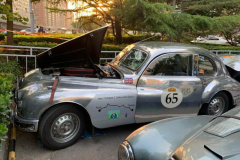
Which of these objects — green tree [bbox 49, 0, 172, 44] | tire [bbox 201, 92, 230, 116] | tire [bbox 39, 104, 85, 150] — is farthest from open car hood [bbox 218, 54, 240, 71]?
tire [bbox 39, 104, 85, 150]

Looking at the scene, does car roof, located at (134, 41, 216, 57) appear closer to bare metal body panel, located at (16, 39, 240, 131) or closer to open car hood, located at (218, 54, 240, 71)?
bare metal body panel, located at (16, 39, 240, 131)

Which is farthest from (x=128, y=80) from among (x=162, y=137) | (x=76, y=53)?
(x=162, y=137)

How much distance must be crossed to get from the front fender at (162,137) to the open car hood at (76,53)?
1.98 meters

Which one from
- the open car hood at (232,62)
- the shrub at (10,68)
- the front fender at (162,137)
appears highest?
the open car hood at (232,62)

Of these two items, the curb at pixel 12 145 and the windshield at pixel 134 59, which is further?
the windshield at pixel 134 59

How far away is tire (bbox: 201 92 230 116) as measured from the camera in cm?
421

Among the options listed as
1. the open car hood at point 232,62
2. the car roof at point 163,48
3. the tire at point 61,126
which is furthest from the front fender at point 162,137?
the open car hood at point 232,62

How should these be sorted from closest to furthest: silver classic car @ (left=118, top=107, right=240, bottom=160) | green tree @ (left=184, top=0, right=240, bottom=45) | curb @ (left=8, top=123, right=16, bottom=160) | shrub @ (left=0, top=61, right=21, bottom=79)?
silver classic car @ (left=118, top=107, right=240, bottom=160) → curb @ (left=8, top=123, right=16, bottom=160) → shrub @ (left=0, top=61, right=21, bottom=79) → green tree @ (left=184, top=0, right=240, bottom=45)

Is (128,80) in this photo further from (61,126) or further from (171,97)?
(61,126)

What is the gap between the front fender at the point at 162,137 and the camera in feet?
6.15

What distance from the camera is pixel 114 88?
3.35 m

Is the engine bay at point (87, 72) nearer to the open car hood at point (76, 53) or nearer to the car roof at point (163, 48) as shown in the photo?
the open car hood at point (76, 53)

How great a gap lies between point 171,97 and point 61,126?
2019mm

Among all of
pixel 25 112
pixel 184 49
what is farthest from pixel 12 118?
pixel 184 49
